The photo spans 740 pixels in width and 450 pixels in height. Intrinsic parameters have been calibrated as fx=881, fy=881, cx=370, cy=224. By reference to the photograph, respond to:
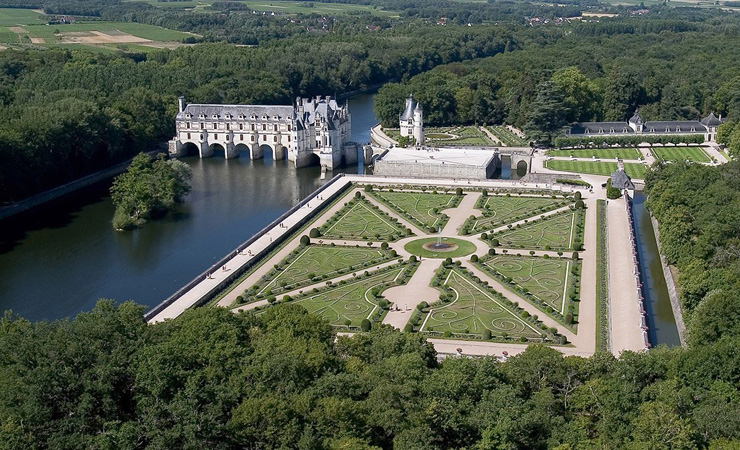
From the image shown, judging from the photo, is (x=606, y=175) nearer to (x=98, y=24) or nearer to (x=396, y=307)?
(x=396, y=307)

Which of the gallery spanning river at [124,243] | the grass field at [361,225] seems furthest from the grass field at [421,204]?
the gallery spanning river at [124,243]

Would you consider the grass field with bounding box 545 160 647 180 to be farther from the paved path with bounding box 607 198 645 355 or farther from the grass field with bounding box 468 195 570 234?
the paved path with bounding box 607 198 645 355

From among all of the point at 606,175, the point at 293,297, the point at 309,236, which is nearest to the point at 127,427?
the point at 293,297

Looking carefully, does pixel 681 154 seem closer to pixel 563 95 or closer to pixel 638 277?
pixel 563 95

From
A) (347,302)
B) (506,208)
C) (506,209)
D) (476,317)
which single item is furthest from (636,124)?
(347,302)

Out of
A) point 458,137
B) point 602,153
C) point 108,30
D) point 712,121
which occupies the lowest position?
point 602,153

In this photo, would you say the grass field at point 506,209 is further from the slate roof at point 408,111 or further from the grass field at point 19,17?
the grass field at point 19,17
